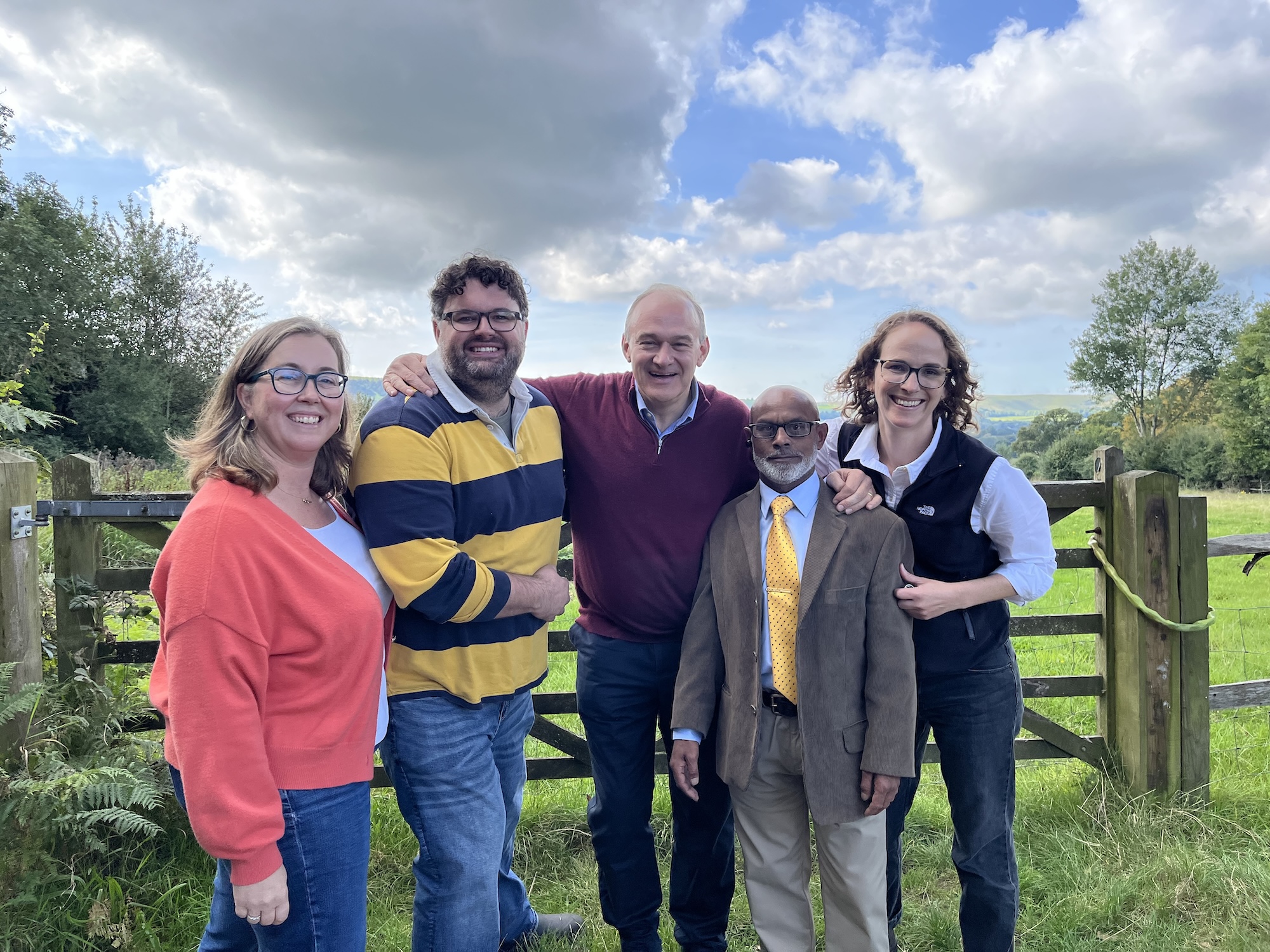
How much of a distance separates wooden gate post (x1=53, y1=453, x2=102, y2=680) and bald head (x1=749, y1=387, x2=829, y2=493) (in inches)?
131

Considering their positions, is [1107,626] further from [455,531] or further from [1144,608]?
[455,531]

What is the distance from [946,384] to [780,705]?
1468 mm

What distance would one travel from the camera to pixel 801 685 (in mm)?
2766

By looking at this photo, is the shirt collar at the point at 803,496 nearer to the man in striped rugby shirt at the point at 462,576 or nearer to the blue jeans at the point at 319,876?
the man in striped rugby shirt at the point at 462,576

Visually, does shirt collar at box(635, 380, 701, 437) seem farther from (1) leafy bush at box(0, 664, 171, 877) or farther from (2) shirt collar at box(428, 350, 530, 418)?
(1) leafy bush at box(0, 664, 171, 877)

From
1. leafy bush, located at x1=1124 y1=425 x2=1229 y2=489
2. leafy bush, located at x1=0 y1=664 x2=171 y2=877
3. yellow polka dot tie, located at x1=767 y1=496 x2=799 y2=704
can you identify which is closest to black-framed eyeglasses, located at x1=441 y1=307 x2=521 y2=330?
yellow polka dot tie, located at x1=767 y1=496 x2=799 y2=704

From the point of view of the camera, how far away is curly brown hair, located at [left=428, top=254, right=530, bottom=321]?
2998mm

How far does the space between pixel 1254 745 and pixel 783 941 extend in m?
4.24

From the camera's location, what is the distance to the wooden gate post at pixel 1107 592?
4414 mm

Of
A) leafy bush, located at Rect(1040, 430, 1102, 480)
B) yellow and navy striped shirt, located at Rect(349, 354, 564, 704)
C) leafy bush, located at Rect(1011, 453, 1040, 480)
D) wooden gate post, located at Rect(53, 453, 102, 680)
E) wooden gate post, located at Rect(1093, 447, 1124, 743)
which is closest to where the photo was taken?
yellow and navy striped shirt, located at Rect(349, 354, 564, 704)

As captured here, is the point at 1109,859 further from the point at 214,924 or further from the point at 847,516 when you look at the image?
the point at 214,924

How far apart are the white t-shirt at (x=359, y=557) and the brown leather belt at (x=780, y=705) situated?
4.51ft

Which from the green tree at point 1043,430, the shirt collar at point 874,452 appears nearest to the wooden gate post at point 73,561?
the shirt collar at point 874,452

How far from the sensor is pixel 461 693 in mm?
2713
